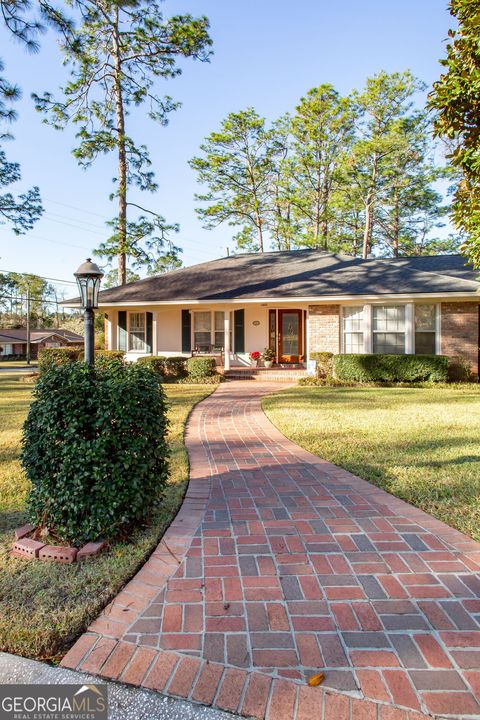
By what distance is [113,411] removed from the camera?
287 centimetres

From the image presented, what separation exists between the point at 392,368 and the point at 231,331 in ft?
20.5

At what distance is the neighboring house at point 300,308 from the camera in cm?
1286

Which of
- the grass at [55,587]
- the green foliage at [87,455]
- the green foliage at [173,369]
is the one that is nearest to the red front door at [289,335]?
the green foliage at [173,369]

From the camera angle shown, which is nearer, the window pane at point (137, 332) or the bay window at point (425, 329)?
the bay window at point (425, 329)

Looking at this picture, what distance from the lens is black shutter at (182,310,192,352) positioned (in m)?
16.4

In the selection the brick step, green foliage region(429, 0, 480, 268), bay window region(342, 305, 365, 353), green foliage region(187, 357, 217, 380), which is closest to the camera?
green foliage region(429, 0, 480, 268)

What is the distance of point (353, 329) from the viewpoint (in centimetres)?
1378

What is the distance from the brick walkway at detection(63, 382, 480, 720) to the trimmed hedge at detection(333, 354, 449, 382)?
9.26m

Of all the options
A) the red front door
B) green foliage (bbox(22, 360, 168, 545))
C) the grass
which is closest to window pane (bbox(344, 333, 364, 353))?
the red front door

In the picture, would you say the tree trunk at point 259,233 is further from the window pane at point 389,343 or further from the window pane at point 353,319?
the window pane at point 389,343

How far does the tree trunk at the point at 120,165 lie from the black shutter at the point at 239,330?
6.52m

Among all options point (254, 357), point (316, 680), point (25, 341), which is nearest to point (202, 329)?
point (254, 357)

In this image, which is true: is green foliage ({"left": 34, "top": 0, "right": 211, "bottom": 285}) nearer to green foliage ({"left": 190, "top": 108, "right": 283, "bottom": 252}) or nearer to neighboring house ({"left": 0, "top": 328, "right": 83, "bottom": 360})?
green foliage ({"left": 190, "top": 108, "right": 283, "bottom": 252})

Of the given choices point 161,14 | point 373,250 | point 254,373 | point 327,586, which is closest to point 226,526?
point 327,586
